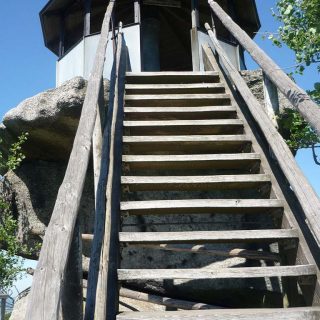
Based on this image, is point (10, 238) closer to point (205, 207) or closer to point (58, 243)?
point (205, 207)

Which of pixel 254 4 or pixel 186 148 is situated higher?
pixel 254 4

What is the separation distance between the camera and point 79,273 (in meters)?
2.59

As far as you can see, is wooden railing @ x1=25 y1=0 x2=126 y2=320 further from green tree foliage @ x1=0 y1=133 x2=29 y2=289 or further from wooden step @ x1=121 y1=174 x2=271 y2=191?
green tree foliage @ x1=0 y1=133 x2=29 y2=289

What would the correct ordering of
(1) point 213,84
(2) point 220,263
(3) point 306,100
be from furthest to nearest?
(2) point 220,263, (1) point 213,84, (3) point 306,100

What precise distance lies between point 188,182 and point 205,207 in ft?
1.03

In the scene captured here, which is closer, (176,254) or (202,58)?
(176,254)

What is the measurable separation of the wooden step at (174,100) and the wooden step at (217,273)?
105 inches

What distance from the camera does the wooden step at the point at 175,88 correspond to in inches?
210

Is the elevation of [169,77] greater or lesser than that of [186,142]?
greater

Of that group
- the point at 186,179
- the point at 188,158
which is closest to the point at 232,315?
the point at 186,179

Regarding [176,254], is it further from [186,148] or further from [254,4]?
[254,4]

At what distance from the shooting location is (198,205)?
3.28m

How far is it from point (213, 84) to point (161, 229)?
2.29 metres

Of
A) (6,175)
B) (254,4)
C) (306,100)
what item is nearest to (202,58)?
(254,4)
